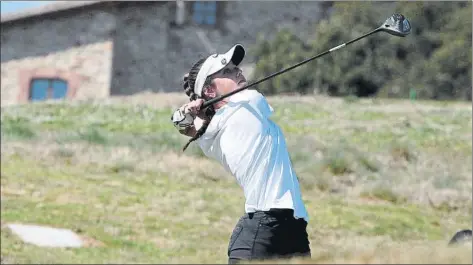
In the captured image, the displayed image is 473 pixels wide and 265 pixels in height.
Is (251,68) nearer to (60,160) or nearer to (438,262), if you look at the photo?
(60,160)

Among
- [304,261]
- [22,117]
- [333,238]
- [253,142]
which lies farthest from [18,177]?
[304,261]

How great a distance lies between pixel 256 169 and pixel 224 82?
1.34ft

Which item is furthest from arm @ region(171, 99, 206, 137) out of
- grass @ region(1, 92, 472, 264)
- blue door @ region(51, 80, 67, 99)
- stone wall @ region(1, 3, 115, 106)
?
blue door @ region(51, 80, 67, 99)

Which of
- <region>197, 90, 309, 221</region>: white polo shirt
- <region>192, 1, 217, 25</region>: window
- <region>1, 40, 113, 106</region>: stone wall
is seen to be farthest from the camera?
<region>192, 1, 217, 25</region>: window

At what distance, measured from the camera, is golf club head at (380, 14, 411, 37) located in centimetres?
401

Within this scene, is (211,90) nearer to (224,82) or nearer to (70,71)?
(224,82)

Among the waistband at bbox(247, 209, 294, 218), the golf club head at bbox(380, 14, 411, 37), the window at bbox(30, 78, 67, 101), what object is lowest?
the window at bbox(30, 78, 67, 101)

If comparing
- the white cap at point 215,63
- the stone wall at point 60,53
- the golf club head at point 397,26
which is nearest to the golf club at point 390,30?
the golf club head at point 397,26

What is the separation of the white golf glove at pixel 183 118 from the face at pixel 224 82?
107 mm

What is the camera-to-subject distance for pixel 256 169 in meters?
4.00

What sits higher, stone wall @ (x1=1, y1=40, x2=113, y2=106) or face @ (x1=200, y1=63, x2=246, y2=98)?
face @ (x1=200, y1=63, x2=246, y2=98)

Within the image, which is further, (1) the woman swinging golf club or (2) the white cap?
(2) the white cap

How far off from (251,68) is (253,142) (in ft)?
88.8

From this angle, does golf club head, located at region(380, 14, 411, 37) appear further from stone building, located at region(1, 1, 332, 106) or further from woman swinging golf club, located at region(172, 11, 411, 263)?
stone building, located at region(1, 1, 332, 106)
